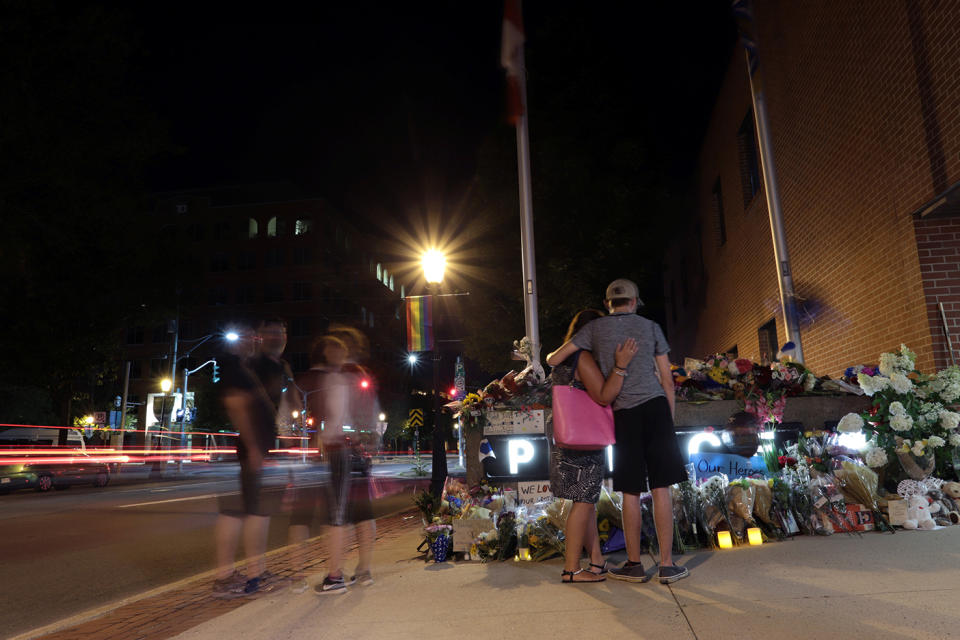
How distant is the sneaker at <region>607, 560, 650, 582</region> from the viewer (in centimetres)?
418

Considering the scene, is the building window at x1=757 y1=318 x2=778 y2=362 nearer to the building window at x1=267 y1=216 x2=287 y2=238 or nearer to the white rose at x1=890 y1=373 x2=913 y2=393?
the white rose at x1=890 y1=373 x2=913 y2=393

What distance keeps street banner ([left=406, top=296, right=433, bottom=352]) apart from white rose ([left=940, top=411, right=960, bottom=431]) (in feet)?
24.7

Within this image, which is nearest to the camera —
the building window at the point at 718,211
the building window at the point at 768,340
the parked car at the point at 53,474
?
the building window at the point at 768,340

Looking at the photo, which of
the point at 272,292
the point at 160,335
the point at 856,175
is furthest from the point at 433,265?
the point at 160,335

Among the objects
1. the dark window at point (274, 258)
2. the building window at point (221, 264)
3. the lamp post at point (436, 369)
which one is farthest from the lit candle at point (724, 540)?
the building window at point (221, 264)

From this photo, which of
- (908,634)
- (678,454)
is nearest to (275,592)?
(678,454)

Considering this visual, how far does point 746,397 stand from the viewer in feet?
20.3

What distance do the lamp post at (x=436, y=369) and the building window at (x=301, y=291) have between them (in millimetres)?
55052

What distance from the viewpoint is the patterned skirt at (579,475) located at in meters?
4.29

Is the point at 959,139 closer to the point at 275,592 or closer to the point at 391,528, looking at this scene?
the point at 275,592

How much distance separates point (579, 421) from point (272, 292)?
2540 inches

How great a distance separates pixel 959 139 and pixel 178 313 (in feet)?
96.0

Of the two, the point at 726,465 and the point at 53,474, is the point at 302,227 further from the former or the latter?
the point at 726,465

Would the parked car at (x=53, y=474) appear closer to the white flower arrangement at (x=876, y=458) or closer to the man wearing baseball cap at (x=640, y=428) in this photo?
the man wearing baseball cap at (x=640, y=428)
